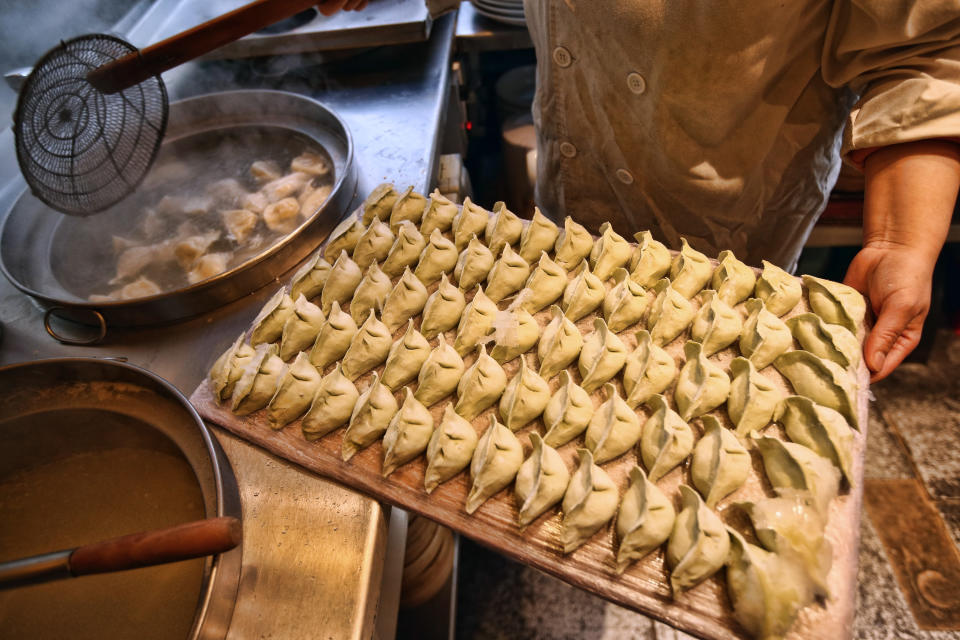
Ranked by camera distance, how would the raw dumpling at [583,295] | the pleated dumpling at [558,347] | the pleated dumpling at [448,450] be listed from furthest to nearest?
the raw dumpling at [583,295], the pleated dumpling at [558,347], the pleated dumpling at [448,450]

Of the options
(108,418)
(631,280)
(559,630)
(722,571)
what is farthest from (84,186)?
(559,630)

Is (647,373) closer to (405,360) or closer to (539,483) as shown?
(539,483)

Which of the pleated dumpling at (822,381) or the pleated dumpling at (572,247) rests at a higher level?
the pleated dumpling at (572,247)

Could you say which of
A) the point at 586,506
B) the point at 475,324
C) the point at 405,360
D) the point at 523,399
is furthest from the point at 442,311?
the point at 586,506

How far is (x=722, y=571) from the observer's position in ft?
3.99

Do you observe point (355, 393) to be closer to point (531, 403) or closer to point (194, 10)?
point (531, 403)

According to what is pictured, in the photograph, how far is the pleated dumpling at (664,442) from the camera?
53.3 inches

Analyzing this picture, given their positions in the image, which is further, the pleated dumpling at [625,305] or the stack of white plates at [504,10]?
the stack of white plates at [504,10]

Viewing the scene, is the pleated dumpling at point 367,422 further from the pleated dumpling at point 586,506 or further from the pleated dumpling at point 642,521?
the pleated dumpling at point 642,521

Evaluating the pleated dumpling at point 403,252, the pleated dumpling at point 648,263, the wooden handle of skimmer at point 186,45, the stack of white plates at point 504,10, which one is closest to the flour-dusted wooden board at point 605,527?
the pleated dumpling at point 648,263

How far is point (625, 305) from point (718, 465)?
59 centimetres

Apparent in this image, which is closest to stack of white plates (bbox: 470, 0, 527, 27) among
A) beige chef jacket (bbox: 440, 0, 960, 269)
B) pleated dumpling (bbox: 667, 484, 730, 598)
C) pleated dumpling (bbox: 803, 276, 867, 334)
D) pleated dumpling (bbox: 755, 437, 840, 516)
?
beige chef jacket (bbox: 440, 0, 960, 269)

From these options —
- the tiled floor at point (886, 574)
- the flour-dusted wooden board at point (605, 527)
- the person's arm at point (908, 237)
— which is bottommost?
the tiled floor at point (886, 574)

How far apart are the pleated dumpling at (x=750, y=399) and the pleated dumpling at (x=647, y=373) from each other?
0.18 m
